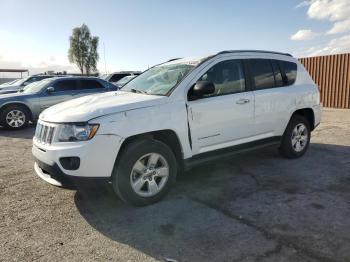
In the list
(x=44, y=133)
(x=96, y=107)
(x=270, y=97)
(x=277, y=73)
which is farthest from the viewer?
(x=277, y=73)

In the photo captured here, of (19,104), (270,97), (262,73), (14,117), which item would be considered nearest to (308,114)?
(270,97)

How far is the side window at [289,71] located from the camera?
5355mm

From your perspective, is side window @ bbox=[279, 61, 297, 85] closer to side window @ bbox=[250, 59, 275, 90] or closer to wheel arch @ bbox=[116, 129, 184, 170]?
side window @ bbox=[250, 59, 275, 90]

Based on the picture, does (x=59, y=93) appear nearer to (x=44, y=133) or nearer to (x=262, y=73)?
(x=44, y=133)

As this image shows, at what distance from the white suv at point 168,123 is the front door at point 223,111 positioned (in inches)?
0.5

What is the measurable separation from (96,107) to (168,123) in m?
0.83

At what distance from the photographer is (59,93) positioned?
1024cm

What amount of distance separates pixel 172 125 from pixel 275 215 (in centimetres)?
151

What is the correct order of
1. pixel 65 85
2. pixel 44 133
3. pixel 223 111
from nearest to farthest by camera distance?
1. pixel 44 133
2. pixel 223 111
3. pixel 65 85

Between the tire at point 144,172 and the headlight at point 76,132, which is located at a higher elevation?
the headlight at point 76,132

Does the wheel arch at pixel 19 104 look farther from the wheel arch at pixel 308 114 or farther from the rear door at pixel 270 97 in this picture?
the wheel arch at pixel 308 114

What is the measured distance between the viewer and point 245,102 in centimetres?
455

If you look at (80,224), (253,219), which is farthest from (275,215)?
(80,224)

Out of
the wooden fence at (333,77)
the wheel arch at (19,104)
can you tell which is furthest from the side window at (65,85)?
the wooden fence at (333,77)
